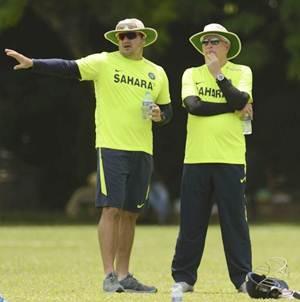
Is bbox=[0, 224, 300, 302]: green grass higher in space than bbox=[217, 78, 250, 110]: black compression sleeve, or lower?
lower

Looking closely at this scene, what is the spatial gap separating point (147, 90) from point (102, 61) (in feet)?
1.46

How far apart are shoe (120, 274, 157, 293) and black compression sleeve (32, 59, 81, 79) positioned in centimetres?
174

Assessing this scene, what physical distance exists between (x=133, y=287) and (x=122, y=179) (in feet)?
2.91

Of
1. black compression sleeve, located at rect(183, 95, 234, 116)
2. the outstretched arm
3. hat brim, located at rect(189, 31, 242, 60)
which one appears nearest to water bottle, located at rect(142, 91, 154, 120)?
black compression sleeve, located at rect(183, 95, 234, 116)

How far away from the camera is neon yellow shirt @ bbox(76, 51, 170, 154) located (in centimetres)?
1087

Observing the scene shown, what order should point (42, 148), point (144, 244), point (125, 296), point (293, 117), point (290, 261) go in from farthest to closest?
point (42, 148) → point (293, 117) → point (144, 244) → point (290, 261) → point (125, 296)

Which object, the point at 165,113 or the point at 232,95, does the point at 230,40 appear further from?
the point at 165,113

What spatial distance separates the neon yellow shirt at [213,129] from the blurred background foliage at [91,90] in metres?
15.3

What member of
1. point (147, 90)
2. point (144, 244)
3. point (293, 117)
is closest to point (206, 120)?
point (147, 90)

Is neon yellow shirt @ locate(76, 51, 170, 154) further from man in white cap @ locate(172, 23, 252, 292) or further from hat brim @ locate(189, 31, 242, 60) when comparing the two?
hat brim @ locate(189, 31, 242, 60)

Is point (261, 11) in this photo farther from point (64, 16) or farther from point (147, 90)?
point (147, 90)

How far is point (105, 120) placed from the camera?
10.9 meters

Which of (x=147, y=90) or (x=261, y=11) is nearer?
(x=147, y=90)

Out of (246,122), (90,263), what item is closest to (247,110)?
(246,122)
